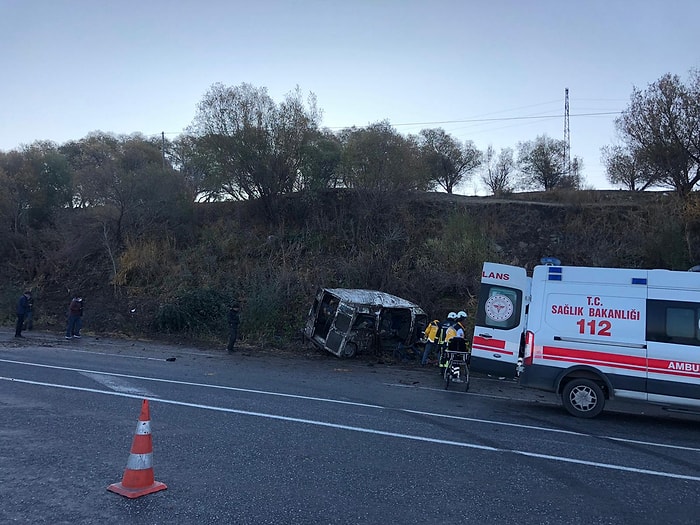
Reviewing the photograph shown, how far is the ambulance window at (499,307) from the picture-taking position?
12.7 metres

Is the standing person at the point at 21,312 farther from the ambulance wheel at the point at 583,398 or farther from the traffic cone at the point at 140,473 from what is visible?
the ambulance wheel at the point at 583,398

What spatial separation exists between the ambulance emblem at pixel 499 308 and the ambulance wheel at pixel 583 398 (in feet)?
9.25

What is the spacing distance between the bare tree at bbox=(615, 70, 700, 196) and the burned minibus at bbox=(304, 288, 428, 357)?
12039 mm

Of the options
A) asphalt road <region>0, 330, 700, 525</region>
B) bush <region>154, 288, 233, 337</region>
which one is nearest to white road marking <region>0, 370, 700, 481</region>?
asphalt road <region>0, 330, 700, 525</region>

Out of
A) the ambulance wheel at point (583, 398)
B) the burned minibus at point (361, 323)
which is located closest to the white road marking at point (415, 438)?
the ambulance wheel at point (583, 398)

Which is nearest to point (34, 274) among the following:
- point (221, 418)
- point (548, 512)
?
point (221, 418)

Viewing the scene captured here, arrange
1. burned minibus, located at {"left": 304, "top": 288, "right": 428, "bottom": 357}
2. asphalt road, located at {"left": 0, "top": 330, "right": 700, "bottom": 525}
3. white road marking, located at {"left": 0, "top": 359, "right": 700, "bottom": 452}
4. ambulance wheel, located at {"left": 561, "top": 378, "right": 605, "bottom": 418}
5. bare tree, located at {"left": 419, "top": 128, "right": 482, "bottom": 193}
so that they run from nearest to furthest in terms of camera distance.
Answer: asphalt road, located at {"left": 0, "top": 330, "right": 700, "bottom": 525} → white road marking, located at {"left": 0, "top": 359, "right": 700, "bottom": 452} → ambulance wheel, located at {"left": 561, "top": 378, "right": 605, "bottom": 418} → burned minibus, located at {"left": 304, "top": 288, "right": 428, "bottom": 357} → bare tree, located at {"left": 419, "top": 128, "right": 482, "bottom": 193}

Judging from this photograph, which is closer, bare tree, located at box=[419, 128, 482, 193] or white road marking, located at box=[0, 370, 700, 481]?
white road marking, located at box=[0, 370, 700, 481]

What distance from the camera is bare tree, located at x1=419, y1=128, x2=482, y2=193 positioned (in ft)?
129

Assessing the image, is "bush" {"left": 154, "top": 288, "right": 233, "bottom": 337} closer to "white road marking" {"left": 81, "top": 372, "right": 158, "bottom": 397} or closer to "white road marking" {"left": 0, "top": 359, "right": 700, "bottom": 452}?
"white road marking" {"left": 0, "top": 359, "right": 700, "bottom": 452}

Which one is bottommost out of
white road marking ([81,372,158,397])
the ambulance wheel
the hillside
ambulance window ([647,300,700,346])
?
white road marking ([81,372,158,397])

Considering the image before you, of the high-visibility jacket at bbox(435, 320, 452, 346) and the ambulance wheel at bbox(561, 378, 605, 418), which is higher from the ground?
the high-visibility jacket at bbox(435, 320, 452, 346)

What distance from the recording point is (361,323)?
1686 centimetres

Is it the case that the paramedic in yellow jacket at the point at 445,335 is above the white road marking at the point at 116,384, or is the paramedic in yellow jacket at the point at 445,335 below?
above
